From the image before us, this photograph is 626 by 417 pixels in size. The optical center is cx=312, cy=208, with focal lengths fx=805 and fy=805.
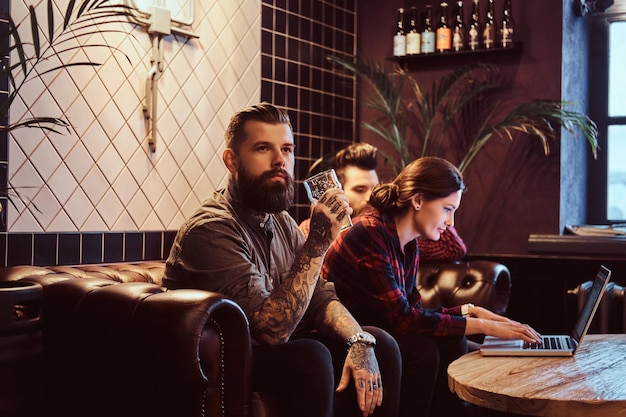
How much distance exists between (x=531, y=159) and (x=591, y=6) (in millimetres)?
991

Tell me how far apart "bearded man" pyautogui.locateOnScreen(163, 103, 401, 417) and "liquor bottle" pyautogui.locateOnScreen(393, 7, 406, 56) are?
249cm

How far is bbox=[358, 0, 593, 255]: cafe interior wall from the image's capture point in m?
4.55

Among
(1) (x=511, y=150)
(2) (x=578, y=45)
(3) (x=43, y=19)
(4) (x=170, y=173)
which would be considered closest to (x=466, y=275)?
(1) (x=511, y=150)

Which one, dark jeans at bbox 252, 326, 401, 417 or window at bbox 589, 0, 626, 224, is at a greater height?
window at bbox 589, 0, 626, 224

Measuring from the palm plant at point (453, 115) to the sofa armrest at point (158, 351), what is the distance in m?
2.70

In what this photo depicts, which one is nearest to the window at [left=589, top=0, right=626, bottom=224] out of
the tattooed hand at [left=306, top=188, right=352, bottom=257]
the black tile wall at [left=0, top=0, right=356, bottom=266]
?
the black tile wall at [left=0, top=0, right=356, bottom=266]

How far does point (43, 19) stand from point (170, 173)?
0.91 metres

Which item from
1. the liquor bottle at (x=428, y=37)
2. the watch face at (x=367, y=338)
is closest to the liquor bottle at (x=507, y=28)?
the liquor bottle at (x=428, y=37)

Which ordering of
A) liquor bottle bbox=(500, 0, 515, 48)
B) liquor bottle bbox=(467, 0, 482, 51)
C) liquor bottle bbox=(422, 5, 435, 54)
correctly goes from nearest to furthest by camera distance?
liquor bottle bbox=(500, 0, 515, 48) < liquor bottle bbox=(467, 0, 482, 51) < liquor bottle bbox=(422, 5, 435, 54)

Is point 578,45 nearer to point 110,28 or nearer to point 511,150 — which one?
point 511,150

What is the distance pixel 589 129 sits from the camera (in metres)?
4.33

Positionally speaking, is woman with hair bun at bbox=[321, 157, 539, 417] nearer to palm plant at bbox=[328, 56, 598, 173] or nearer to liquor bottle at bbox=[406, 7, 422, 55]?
palm plant at bbox=[328, 56, 598, 173]

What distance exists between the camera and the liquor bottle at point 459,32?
471 centimetres

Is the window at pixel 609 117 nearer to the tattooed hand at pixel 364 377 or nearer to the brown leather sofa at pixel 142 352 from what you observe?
the tattooed hand at pixel 364 377
